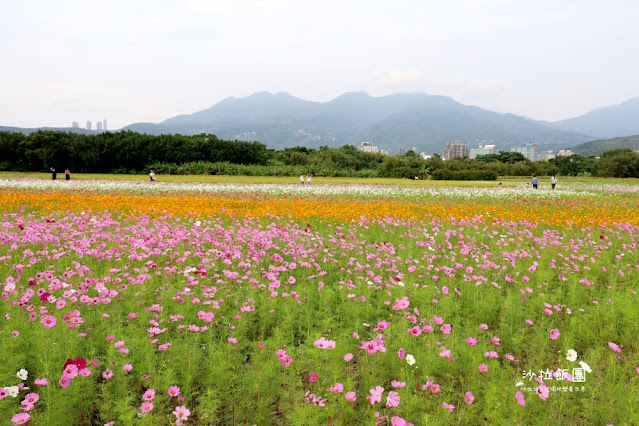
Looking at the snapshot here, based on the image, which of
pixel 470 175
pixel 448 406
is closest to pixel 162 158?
pixel 470 175

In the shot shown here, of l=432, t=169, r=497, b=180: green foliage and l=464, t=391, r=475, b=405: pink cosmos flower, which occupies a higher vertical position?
l=432, t=169, r=497, b=180: green foliage

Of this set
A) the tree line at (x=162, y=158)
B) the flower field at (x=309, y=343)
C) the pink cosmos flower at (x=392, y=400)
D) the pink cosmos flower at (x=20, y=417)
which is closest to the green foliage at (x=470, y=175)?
the tree line at (x=162, y=158)

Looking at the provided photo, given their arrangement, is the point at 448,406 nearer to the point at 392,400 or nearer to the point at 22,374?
the point at 392,400

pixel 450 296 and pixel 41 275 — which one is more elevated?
pixel 41 275

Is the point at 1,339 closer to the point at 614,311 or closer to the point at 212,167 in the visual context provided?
the point at 614,311

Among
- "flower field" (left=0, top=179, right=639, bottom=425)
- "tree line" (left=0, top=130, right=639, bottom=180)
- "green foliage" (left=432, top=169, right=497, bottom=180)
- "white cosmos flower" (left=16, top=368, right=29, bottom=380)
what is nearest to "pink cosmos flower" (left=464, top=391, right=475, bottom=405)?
"flower field" (left=0, top=179, right=639, bottom=425)

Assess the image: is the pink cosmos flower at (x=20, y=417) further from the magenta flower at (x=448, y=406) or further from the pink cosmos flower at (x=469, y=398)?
the pink cosmos flower at (x=469, y=398)

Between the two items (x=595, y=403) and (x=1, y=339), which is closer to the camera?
(x=595, y=403)

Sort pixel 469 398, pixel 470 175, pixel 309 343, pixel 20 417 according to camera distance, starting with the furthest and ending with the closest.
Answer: pixel 470 175, pixel 309 343, pixel 469 398, pixel 20 417

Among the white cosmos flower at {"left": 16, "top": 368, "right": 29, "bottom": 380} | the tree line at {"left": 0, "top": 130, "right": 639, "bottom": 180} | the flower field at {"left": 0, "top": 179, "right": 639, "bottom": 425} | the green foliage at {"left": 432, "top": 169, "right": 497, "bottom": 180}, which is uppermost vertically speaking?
the tree line at {"left": 0, "top": 130, "right": 639, "bottom": 180}

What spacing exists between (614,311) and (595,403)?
2.15 m

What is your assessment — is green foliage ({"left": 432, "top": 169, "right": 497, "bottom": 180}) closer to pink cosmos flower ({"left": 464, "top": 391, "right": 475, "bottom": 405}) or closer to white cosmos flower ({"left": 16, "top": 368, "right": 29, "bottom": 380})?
pink cosmos flower ({"left": 464, "top": 391, "right": 475, "bottom": 405})

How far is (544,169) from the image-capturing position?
76062mm

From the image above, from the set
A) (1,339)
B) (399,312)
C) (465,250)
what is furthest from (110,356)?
(465,250)
